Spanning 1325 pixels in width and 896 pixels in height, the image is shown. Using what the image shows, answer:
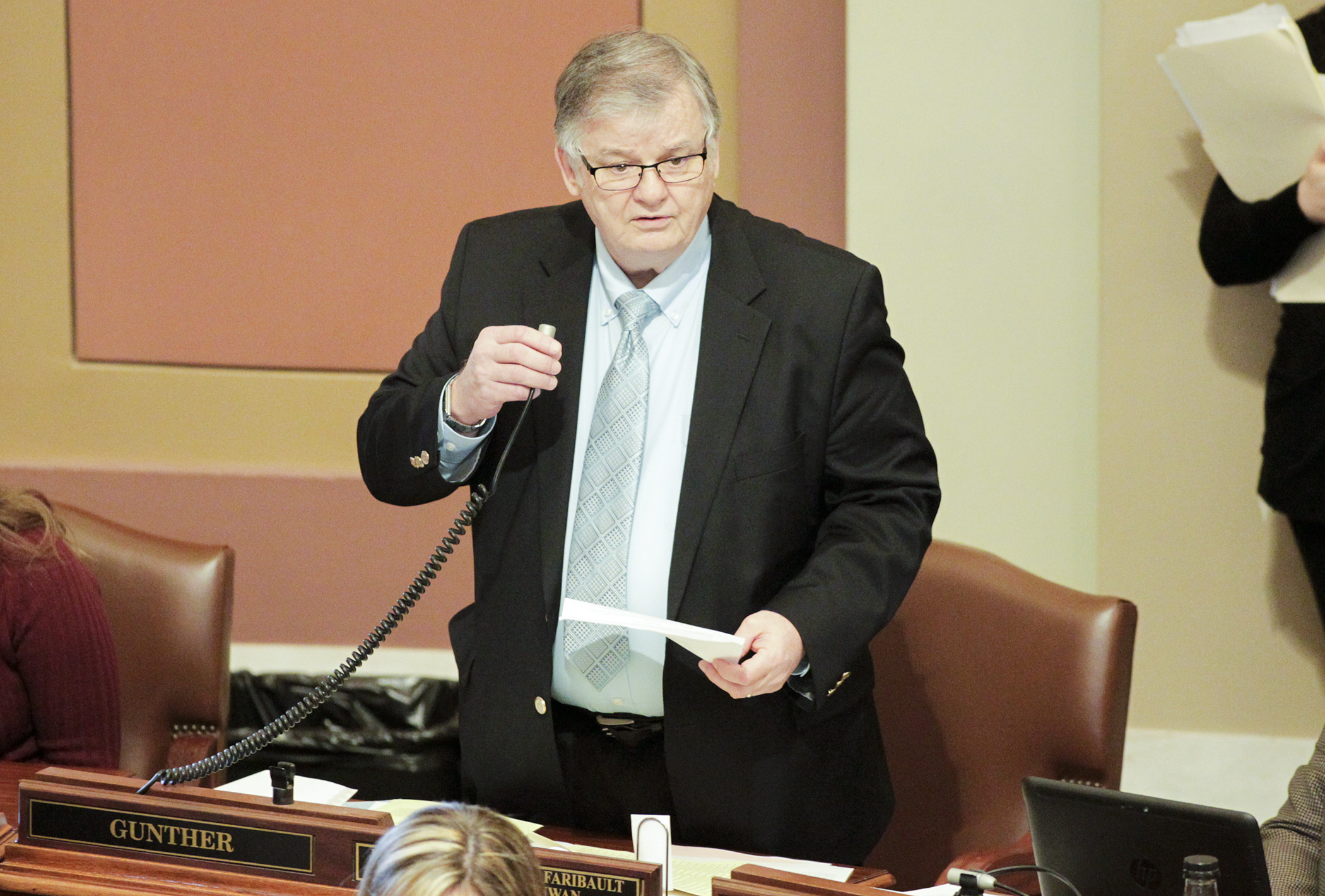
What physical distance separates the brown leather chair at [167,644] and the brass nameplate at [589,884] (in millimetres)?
1091

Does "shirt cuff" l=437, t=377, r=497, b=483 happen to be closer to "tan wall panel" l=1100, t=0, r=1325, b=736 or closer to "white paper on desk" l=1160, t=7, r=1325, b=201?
"white paper on desk" l=1160, t=7, r=1325, b=201

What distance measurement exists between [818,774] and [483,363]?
0.70 m

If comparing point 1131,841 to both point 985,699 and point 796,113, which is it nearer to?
point 985,699

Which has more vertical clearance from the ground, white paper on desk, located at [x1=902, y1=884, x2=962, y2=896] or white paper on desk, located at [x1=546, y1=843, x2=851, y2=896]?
white paper on desk, located at [x1=546, y1=843, x2=851, y2=896]

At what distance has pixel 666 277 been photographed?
1.98 m

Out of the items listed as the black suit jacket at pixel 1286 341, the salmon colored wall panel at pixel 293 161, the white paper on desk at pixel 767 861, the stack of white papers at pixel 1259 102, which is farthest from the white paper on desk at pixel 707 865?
the salmon colored wall panel at pixel 293 161

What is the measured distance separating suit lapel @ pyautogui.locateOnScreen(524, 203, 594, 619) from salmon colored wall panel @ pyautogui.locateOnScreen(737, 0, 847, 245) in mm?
1518

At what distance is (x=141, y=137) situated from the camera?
372cm

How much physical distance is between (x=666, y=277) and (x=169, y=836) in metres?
0.93

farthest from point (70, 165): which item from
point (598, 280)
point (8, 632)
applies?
point (598, 280)

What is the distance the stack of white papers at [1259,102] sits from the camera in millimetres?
2656

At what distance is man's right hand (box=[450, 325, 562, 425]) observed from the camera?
66.2 inches

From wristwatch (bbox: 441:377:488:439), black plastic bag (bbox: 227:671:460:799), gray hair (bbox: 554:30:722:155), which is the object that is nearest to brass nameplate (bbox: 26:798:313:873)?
wristwatch (bbox: 441:377:488:439)

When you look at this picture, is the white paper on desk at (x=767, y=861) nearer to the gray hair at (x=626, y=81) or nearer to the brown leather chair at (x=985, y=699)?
the brown leather chair at (x=985, y=699)
